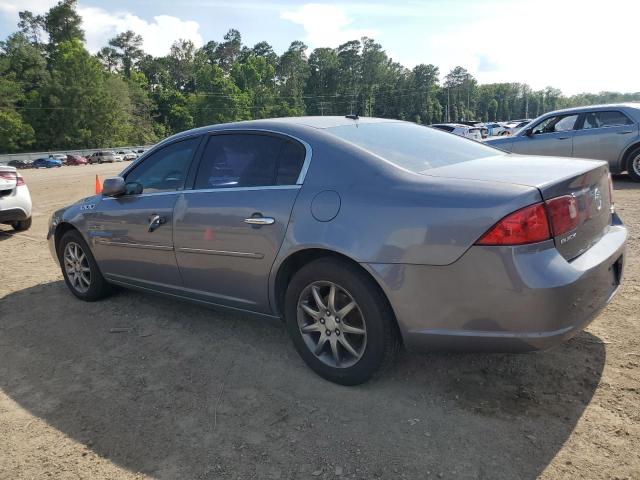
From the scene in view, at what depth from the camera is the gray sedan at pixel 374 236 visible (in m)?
2.42

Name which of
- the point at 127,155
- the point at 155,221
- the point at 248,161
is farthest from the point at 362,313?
the point at 127,155

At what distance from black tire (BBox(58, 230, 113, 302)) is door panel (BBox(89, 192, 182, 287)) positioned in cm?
16

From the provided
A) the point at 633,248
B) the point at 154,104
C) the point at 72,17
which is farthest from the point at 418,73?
the point at 633,248

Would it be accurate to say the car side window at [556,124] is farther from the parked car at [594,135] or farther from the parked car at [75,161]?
the parked car at [75,161]

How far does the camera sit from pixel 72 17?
9569 centimetres

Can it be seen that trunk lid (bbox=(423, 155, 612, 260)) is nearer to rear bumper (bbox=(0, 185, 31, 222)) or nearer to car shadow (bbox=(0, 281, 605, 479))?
car shadow (bbox=(0, 281, 605, 479))

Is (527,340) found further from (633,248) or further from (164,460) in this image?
(633,248)

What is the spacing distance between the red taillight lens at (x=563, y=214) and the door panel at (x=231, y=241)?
1.41 m

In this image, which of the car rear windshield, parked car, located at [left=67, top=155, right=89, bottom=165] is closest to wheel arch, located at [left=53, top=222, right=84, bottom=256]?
the car rear windshield

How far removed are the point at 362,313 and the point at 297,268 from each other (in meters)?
0.57

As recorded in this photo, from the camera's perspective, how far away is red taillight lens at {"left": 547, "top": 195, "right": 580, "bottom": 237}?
8.06ft

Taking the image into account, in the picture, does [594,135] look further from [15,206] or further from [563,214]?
[15,206]

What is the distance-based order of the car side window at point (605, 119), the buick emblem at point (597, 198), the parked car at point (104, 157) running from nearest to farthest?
the buick emblem at point (597, 198) < the car side window at point (605, 119) < the parked car at point (104, 157)

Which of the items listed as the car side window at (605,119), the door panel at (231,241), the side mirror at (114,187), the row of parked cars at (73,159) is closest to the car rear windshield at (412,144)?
the door panel at (231,241)
